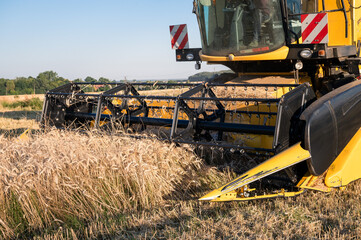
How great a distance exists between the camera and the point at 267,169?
2568mm

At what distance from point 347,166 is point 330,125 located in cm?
37

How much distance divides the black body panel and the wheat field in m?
0.33

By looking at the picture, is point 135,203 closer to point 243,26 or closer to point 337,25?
point 243,26

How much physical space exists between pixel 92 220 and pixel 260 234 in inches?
45.0

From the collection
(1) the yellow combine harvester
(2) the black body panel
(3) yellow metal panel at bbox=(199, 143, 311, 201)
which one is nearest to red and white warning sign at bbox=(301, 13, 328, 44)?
(1) the yellow combine harvester

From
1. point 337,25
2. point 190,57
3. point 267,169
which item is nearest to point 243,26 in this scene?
point 337,25

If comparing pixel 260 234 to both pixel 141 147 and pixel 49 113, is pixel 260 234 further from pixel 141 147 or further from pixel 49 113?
pixel 49 113

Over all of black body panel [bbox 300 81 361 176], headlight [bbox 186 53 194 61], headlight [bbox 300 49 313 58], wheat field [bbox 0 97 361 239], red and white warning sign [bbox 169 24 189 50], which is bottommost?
wheat field [bbox 0 97 361 239]

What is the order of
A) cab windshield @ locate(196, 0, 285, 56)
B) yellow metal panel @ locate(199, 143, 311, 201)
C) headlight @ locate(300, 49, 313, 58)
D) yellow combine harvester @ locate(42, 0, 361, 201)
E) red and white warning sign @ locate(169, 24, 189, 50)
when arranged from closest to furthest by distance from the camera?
yellow metal panel @ locate(199, 143, 311, 201)
yellow combine harvester @ locate(42, 0, 361, 201)
headlight @ locate(300, 49, 313, 58)
cab windshield @ locate(196, 0, 285, 56)
red and white warning sign @ locate(169, 24, 189, 50)

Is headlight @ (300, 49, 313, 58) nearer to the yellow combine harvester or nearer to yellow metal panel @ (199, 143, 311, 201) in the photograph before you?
the yellow combine harvester

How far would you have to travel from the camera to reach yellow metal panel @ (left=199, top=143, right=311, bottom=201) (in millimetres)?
2539

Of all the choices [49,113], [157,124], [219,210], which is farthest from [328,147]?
[49,113]

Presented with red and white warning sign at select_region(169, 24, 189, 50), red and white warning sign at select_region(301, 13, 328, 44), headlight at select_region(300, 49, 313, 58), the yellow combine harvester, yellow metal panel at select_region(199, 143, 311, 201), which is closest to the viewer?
yellow metal panel at select_region(199, 143, 311, 201)

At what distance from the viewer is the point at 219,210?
275cm
